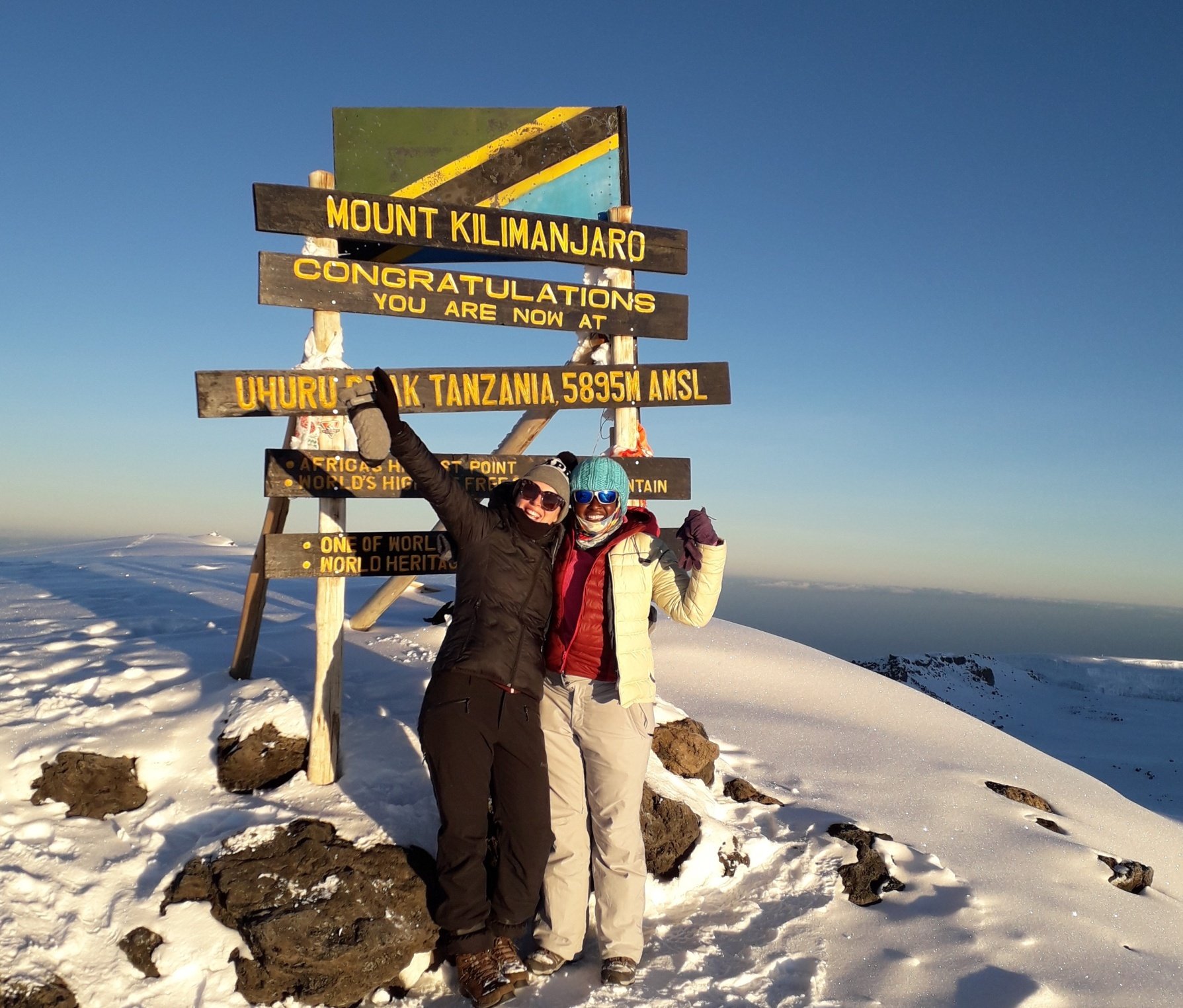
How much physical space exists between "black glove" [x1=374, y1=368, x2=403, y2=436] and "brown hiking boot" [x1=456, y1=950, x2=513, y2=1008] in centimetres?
254

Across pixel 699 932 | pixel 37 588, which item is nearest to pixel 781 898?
pixel 699 932

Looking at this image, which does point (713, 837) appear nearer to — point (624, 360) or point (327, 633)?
point (327, 633)

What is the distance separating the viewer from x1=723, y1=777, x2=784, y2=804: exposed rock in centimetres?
559

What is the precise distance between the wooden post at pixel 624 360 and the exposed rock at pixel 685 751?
7.16 ft

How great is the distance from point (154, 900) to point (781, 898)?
3.33 meters

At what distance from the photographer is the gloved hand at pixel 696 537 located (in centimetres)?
381

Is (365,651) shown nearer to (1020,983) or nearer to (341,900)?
(341,900)

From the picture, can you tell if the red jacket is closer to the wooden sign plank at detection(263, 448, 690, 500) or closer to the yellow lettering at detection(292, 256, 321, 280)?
the wooden sign plank at detection(263, 448, 690, 500)

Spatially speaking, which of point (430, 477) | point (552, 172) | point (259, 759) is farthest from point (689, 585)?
point (552, 172)

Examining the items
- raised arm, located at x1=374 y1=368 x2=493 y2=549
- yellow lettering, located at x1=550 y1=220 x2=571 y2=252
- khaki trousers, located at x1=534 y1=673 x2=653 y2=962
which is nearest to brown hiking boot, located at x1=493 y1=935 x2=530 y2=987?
khaki trousers, located at x1=534 y1=673 x2=653 y2=962

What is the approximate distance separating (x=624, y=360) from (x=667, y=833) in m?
3.23

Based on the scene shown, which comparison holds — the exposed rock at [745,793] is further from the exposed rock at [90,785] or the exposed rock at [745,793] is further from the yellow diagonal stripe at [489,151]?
the yellow diagonal stripe at [489,151]

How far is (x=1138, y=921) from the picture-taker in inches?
175

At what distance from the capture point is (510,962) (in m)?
3.55
